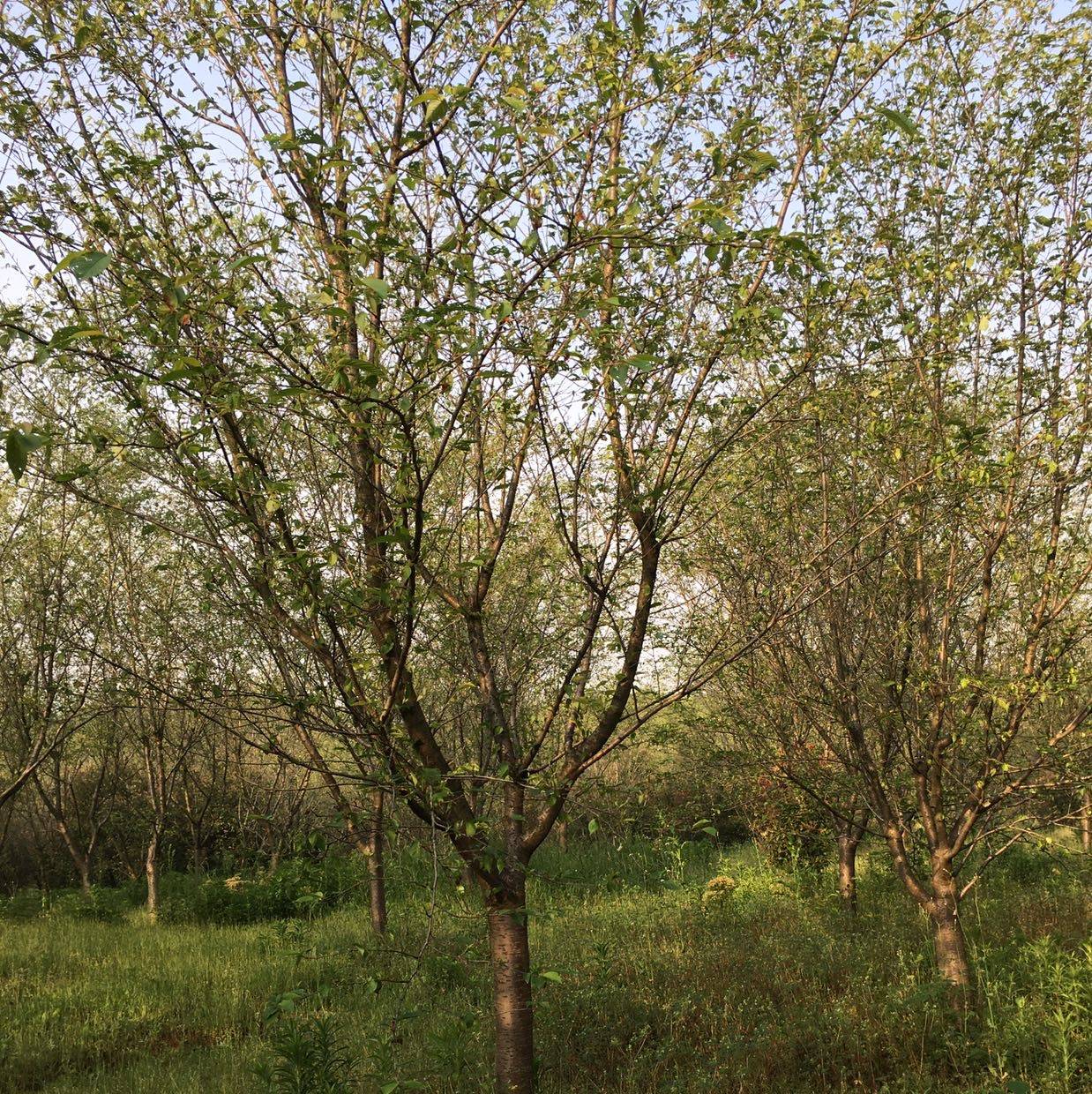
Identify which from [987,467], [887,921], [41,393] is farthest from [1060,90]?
[41,393]

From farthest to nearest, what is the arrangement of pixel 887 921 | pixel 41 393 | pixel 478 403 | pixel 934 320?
pixel 887 921 → pixel 41 393 → pixel 934 320 → pixel 478 403

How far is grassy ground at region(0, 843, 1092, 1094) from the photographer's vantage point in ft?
16.6

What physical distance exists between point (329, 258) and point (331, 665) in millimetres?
1630

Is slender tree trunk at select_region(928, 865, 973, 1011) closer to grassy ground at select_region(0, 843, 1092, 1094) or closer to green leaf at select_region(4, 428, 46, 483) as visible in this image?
grassy ground at select_region(0, 843, 1092, 1094)

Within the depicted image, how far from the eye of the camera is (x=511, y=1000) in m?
4.03

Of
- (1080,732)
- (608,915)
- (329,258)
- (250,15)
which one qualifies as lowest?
(608,915)

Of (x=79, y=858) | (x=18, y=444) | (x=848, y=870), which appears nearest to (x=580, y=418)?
(x=18, y=444)

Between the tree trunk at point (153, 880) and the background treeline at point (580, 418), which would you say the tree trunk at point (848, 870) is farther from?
the tree trunk at point (153, 880)

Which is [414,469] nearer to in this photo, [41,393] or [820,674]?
[820,674]

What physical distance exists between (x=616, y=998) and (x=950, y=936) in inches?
97.2

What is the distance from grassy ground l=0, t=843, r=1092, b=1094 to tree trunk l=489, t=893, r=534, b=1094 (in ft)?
0.42

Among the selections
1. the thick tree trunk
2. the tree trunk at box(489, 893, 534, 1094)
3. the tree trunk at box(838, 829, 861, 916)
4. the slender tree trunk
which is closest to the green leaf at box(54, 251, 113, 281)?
the tree trunk at box(489, 893, 534, 1094)

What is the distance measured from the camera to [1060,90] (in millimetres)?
4816

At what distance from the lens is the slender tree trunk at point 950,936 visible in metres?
5.55
